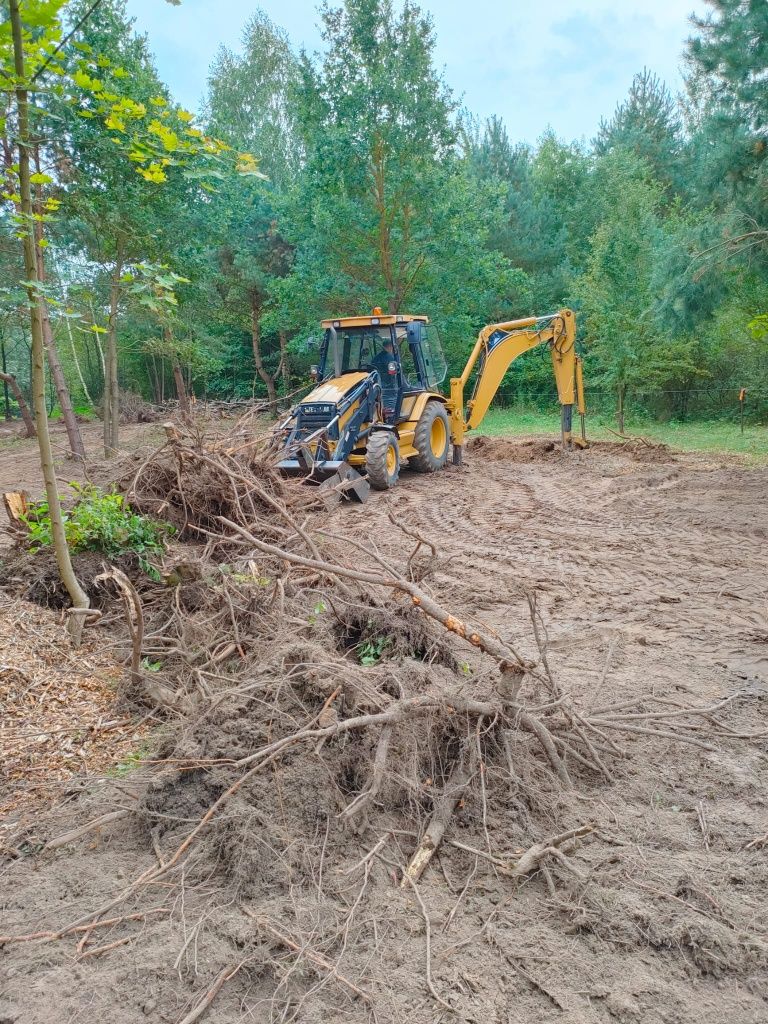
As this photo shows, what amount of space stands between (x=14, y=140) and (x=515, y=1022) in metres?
4.39

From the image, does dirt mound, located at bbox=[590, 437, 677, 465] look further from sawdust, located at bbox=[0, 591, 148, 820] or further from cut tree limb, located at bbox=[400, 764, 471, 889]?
sawdust, located at bbox=[0, 591, 148, 820]

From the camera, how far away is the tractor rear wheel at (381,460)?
10.3m

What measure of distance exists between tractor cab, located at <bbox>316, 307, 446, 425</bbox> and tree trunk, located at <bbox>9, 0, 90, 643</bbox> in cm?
724

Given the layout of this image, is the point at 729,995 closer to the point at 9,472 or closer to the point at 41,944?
the point at 41,944

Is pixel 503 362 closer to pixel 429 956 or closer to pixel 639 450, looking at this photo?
pixel 639 450

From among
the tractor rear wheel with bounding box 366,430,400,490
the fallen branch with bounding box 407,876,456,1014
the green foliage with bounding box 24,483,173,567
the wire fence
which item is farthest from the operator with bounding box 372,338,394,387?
the wire fence

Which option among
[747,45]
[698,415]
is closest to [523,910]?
[747,45]

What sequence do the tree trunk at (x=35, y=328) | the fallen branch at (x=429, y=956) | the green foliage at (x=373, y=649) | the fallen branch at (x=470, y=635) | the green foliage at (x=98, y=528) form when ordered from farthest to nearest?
the green foliage at (x=98, y=528)
the green foliage at (x=373, y=649)
the tree trunk at (x=35, y=328)
the fallen branch at (x=470, y=635)
the fallen branch at (x=429, y=956)

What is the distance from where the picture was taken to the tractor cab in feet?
36.6

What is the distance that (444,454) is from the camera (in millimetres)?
12602

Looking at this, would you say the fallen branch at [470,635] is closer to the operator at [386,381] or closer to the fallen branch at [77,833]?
the fallen branch at [77,833]

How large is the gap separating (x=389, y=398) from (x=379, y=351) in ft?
2.53

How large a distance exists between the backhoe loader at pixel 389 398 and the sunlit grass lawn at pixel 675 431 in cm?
354

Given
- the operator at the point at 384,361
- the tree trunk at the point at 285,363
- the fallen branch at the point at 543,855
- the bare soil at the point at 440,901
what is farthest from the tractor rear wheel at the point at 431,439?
the tree trunk at the point at 285,363
